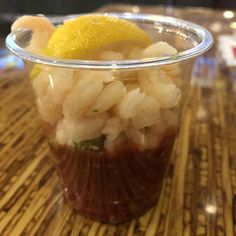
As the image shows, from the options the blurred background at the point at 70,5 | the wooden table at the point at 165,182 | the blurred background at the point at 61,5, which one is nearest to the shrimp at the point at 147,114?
the wooden table at the point at 165,182

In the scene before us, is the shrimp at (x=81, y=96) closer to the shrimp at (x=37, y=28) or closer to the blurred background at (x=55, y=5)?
the shrimp at (x=37, y=28)

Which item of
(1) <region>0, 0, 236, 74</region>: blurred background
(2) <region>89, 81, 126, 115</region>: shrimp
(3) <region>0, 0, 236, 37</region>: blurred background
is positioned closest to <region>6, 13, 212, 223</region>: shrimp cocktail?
(2) <region>89, 81, 126, 115</region>: shrimp

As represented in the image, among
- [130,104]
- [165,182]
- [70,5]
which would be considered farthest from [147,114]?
[70,5]

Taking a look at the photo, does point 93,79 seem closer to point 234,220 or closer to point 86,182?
point 86,182

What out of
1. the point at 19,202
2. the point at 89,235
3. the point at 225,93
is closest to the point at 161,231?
the point at 89,235

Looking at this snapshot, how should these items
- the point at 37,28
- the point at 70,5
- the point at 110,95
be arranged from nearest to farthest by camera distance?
1. the point at 110,95
2. the point at 37,28
3. the point at 70,5

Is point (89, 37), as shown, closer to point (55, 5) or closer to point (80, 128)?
point (80, 128)
